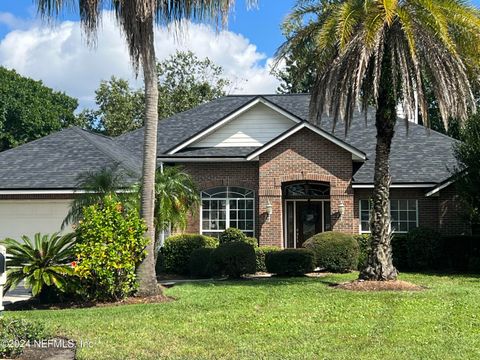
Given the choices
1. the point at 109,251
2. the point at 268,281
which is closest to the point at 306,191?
the point at 268,281

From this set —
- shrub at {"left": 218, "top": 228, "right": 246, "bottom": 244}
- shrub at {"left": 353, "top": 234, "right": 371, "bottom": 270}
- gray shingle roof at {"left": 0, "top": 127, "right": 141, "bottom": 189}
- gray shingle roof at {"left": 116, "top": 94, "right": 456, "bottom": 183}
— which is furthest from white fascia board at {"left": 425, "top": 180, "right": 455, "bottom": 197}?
gray shingle roof at {"left": 0, "top": 127, "right": 141, "bottom": 189}

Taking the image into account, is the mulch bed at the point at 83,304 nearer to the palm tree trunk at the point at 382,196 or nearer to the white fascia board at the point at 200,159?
the palm tree trunk at the point at 382,196

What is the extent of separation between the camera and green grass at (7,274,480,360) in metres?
8.34

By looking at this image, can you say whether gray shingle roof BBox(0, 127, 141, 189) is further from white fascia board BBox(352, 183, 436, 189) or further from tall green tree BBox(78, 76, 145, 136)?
tall green tree BBox(78, 76, 145, 136)

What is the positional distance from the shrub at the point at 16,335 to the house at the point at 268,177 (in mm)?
11469

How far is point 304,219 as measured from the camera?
914 inches

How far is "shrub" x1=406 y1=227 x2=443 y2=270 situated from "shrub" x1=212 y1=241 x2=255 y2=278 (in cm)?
551

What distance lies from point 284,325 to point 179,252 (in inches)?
443

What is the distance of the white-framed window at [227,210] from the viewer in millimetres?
22641

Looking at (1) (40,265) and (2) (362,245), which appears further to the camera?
(2) (362,245)

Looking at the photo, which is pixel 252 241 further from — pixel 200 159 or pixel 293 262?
pixel 200 159

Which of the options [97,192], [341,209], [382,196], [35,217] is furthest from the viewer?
[341,209]

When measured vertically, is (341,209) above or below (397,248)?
above

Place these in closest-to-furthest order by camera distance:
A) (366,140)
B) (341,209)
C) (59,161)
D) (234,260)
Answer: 1. (234,260)
2. (341,209)
3. (59,161)
4. (366,140)
